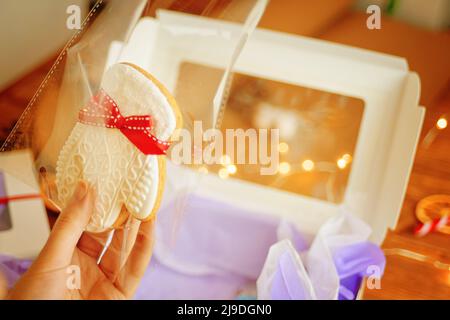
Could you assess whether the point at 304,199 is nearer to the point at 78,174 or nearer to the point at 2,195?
the point at 78,174

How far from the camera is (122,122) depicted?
548 mm

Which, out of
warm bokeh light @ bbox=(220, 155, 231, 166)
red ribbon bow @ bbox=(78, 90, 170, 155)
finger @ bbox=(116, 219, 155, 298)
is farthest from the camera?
warm bokeh light @ bbox=(220, 155, 231, 166)

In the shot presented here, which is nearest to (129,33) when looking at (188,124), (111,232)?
(188,124)

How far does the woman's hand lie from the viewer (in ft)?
1.93

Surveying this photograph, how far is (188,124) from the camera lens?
67 centimetres

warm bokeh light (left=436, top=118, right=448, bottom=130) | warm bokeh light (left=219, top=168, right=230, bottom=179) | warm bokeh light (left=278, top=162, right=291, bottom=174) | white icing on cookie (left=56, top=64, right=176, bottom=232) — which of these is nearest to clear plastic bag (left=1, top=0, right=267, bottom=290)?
white icing on cookie (left=56, top=64, right=176, bottom=232)

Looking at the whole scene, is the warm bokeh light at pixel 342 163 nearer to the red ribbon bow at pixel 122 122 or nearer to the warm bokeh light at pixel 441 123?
the warm bokeh light at pixel 441 123

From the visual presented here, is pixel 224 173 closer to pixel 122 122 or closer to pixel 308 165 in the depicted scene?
pixel 308 165

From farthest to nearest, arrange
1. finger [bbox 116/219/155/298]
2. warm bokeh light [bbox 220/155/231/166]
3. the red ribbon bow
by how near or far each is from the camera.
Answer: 1. warm bokeh light [bbox 220/155/231/166]
2. finger [bbox 116/219/155/298]
3. the red ribbon bow

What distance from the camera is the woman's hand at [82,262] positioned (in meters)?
0.59

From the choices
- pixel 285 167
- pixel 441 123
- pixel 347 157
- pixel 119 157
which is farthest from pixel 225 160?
pixel 441 123

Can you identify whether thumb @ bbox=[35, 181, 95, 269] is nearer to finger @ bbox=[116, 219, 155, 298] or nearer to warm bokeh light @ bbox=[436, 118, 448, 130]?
finger @ bbox=[116, 219, 155, 298]

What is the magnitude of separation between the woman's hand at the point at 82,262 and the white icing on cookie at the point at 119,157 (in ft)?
0.07

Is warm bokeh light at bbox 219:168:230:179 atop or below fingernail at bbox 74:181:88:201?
atop
